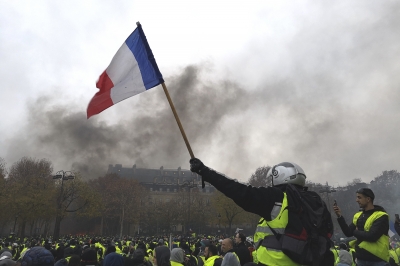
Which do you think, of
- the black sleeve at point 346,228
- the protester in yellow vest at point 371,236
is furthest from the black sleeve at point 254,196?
the black sleeve at point 346,228

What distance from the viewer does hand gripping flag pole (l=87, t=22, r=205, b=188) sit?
18.1ft

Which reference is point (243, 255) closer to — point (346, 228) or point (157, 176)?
point (346, 228)

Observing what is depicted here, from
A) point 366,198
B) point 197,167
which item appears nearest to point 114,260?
point 197,167

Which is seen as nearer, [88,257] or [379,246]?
[379,246]

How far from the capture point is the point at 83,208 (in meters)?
48.4

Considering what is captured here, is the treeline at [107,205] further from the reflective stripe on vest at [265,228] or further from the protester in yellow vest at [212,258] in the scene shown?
the reflective stripe on vest at [265,228]

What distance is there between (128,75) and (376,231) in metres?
4.82

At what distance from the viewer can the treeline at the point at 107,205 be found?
3922 cm

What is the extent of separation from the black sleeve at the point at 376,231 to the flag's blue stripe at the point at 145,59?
3.96 m

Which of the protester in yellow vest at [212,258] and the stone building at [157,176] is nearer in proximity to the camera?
the protester in yellow vest at [212,258]

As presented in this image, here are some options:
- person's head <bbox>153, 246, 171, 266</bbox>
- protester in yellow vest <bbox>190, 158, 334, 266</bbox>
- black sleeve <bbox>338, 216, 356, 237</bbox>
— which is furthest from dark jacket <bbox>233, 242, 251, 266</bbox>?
protester in yellow vest <bbox>190, 158, 334, 266</bbox>

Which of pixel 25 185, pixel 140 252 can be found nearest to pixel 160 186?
pixel 25 185

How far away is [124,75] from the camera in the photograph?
580 centimetres

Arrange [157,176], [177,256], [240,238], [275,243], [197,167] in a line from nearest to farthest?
[275,243]
[197,167]
[177,256]
[240,238]
[157,176]
